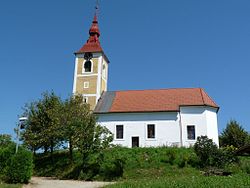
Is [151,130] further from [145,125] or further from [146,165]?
[146,165]

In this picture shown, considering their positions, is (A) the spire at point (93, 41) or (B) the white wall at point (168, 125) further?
(A) the spire at point (93, 41)

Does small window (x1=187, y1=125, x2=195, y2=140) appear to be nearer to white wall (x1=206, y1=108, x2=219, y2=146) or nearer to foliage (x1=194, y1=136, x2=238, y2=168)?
white wall (x1=206, y1=108, x2=219, y2=146)

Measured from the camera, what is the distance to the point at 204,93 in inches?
1393

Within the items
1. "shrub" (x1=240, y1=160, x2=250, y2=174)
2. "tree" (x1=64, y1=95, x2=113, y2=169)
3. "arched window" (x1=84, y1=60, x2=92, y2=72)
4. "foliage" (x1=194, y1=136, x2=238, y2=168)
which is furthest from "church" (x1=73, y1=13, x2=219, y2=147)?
"tree" (x1=64, y1=95, x2=113, y2=169)

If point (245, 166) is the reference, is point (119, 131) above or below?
above

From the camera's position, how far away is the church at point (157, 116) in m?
32.4

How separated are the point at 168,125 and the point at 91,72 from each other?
13413 mm

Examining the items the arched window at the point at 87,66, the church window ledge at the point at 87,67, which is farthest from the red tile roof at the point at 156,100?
the arched window at the point at 87,66

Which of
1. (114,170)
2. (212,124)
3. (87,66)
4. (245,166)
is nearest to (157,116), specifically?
(212,124)

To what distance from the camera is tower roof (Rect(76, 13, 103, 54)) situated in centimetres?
4111

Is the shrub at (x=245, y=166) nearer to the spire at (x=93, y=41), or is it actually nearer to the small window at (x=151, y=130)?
the small window at (x=151, y=130)

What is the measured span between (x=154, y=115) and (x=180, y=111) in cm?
301

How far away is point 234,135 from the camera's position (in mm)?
39000

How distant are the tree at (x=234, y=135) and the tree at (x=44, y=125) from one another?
2416 centimetres
